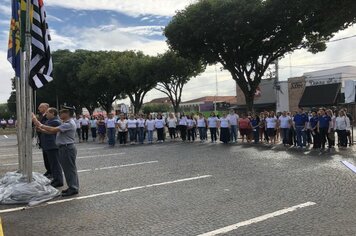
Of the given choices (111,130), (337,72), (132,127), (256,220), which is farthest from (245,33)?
(337,72)

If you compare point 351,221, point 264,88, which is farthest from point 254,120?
point 264,88

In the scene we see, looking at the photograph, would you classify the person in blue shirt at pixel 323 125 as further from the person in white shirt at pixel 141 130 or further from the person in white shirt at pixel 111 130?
the person in white shirt at pixel 111 130

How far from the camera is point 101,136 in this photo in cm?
2494

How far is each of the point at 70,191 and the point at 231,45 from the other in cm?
1923

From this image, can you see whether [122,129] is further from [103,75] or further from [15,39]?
[103,75]

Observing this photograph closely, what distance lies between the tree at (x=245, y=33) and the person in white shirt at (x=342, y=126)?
605 centimetres

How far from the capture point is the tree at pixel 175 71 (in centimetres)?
3728

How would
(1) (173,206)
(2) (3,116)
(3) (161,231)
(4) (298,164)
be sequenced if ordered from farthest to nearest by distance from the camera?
(2) (3,116)
(4) (298,164)
(1) (173,206)
(3) (161,231)

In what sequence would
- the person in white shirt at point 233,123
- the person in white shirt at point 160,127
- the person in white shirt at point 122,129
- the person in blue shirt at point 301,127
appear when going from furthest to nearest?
the person in white shirt at point 160,127 < the person in white shirt at point 122,129 < the person in white shirt at point 233,123 < the person in blue shirt at point 301,127

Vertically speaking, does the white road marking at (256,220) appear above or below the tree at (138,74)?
below

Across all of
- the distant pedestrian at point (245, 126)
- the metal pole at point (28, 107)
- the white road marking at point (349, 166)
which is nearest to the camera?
the metal pole at point (28, 107)

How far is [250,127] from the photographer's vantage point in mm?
20891

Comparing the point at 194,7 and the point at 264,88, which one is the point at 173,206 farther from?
the point at 264,88

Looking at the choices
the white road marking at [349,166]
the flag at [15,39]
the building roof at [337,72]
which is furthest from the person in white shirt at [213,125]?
the building roof at [337,72]
